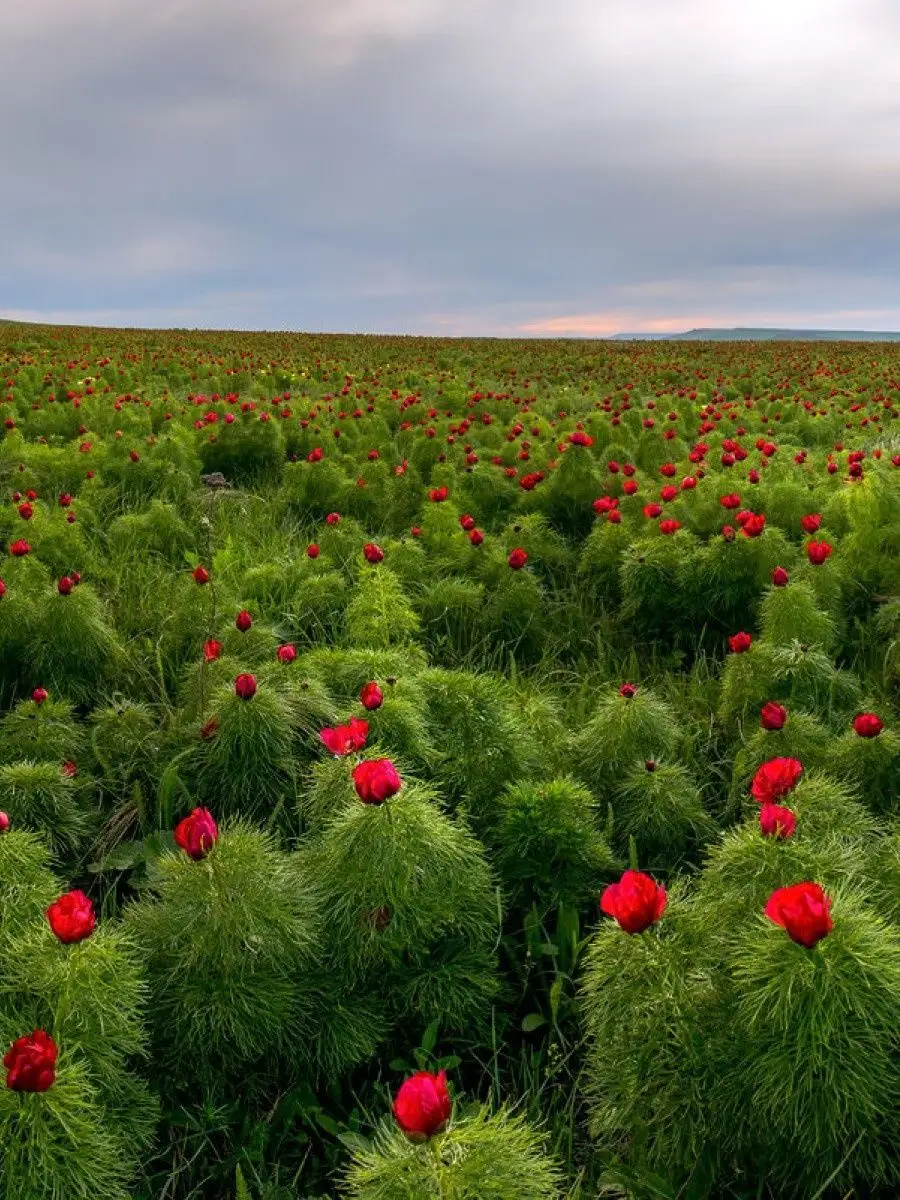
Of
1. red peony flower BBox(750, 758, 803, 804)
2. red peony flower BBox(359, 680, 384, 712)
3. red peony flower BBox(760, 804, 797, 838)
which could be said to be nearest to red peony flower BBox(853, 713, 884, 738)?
red peony flower BBox(750, 758, 803, 804)

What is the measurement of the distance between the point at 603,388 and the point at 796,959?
1414 centimetres

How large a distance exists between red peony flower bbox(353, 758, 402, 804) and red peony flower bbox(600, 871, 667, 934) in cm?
54

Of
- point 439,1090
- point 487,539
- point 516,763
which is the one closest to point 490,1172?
point 439,1090

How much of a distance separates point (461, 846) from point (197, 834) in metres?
0.69

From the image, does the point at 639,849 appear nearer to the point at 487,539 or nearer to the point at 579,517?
the point at 487,539

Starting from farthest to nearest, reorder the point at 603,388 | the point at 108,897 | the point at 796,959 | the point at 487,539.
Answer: the point at 603,388 < the point at 487,539 < the point at 108,897 < the point at 796,959

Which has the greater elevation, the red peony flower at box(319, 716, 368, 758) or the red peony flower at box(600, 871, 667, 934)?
the red peony flower at box(319, 716, 368, 758)

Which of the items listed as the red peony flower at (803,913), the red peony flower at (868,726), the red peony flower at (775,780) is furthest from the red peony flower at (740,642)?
the red peony flower at (803,913)

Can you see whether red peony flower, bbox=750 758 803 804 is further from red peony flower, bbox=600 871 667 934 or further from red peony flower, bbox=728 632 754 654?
red peony flower, bbox=728 632 754 654

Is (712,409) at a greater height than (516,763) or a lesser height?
greater

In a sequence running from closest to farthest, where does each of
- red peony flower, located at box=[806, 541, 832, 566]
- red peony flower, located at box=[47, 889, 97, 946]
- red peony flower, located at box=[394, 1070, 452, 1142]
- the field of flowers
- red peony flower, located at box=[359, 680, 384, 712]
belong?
1. red peony flower, located at box=[394, 1070, 452, 1142]
2. the field of flowers
3. red peony flower, located at box=[47, 889, 97, 946]
4. red peony flower, located at box=[359, 680, 384, 712]
5. red peony flower, located at box=[806, 541, 832, 566]

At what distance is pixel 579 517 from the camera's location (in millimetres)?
6176

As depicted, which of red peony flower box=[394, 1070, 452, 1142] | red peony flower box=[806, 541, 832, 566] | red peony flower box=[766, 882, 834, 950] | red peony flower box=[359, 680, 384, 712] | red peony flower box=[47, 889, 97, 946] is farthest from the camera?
red peony flower box=[806, 541, 832, 566]

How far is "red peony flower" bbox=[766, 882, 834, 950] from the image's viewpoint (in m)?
1.53
